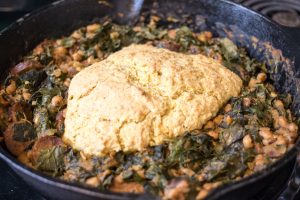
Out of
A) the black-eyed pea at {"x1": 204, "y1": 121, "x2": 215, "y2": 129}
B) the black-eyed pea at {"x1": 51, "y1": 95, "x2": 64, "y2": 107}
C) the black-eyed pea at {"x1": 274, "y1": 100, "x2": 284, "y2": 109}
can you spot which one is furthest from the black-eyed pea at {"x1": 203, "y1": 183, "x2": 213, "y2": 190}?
the black-eyed pea at {"x1": 51, "y1": 95, "x2": 64, "y2": 107}

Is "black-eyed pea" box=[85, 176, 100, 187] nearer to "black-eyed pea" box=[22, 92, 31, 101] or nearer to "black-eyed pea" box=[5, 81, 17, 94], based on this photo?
"black-eyed pea" box=[22, 92, 31, 101]

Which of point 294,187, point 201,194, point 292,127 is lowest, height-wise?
point 294,187

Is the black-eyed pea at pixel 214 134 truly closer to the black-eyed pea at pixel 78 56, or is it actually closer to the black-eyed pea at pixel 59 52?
the black-eyed pea at pixel 78 56

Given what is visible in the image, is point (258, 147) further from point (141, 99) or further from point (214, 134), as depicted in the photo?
point (141, 99)

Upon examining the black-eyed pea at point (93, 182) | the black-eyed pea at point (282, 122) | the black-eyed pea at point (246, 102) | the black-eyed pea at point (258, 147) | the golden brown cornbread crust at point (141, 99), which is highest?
the golden brown cornbread crust at point (141, 99)

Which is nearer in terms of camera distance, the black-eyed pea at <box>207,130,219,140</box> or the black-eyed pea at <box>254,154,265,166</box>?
the black-eyed pea at <box>254,154,265,166</box>

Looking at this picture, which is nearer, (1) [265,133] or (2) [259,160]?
(2) [259,160]

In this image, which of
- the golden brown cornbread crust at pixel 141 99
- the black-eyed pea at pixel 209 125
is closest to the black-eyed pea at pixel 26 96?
the golden brown cornbread crust at pixel 141 99

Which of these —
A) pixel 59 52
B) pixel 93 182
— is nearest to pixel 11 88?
pixel 59 52
